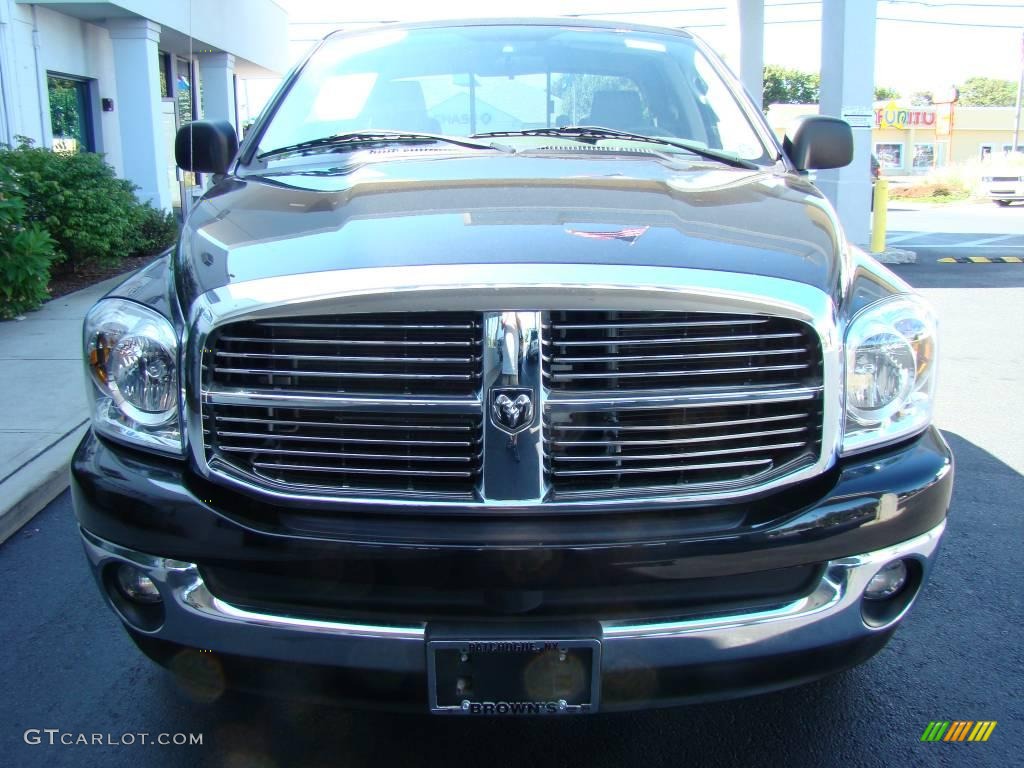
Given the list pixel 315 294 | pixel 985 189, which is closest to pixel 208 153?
pixel 315 294

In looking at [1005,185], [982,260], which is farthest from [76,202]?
[1005,185]

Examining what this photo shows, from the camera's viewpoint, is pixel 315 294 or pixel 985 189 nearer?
pixel 315 294

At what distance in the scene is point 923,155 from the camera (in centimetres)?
6575

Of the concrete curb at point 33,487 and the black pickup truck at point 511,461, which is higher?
the black pickup truck at point 511,461

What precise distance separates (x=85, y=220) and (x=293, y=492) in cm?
884

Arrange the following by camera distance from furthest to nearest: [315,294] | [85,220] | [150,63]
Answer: [150,63] → [85,220] → [315,294]

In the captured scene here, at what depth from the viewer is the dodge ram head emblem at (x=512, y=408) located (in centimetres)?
193

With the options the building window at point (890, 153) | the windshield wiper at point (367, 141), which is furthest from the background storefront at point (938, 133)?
the windshield wiper at point (367, 141)

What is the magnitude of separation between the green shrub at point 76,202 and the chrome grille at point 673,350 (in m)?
8.08

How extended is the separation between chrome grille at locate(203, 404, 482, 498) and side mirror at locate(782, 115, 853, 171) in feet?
6.45

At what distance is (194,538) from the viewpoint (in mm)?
1975

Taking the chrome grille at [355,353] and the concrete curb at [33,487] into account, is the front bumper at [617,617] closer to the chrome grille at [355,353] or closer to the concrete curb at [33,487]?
the chrome grille at [355,353]

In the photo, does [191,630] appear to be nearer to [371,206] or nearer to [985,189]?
[371,206]

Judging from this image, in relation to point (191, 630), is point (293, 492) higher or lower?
higher
